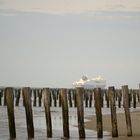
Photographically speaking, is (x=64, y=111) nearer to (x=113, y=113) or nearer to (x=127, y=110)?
(x=113, y=113)

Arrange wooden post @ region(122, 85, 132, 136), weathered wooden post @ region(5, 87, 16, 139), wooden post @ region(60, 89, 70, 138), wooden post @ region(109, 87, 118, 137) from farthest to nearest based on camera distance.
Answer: wooden post @ region(122, 85, 132, 136)
wooden post @ region(109, 87, 118, 137)
wooden post @ region(60, 89, 70, 138)
weathered wooden post @ region(5, 87, 16, 139)

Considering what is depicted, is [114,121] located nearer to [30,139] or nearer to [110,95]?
[110,95]

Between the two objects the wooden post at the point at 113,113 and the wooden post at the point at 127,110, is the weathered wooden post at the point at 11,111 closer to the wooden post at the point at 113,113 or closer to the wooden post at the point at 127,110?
the wooden post at the point at 113,113

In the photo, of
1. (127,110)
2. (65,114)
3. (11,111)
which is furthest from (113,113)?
(11,111)

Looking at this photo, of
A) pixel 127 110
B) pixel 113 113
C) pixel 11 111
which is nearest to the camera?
pixel 11 111

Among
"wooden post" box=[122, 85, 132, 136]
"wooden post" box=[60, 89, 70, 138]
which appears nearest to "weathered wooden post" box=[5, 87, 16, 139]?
"wooden post" box=[60, 89, 70, 138]

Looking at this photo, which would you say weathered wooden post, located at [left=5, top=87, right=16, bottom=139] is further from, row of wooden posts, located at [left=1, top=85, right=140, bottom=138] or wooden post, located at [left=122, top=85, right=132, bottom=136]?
wooden post, located at [left=122, top=85, right=132, bottom=136]

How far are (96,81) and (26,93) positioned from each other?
452 ft

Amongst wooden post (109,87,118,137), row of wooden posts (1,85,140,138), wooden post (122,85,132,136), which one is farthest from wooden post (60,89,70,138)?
wooden post (122,85,132,136)

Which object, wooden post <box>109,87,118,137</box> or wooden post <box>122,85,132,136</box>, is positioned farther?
wooden post <box>122,85,132,136</box>

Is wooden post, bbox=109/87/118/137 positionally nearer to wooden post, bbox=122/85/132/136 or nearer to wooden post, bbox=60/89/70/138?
wooden post, bbox=122/85/132/136

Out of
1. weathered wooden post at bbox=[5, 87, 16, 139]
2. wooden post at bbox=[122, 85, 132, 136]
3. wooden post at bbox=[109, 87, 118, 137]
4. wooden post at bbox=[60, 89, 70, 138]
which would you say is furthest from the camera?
wooden post at bbox=[122, 85, 132, 136]

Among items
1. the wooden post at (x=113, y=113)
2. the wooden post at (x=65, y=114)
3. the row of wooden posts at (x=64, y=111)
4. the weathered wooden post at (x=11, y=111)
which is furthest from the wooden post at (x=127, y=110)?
the weathered wooden post at (x=11, y=111)

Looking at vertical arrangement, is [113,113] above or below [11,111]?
below
